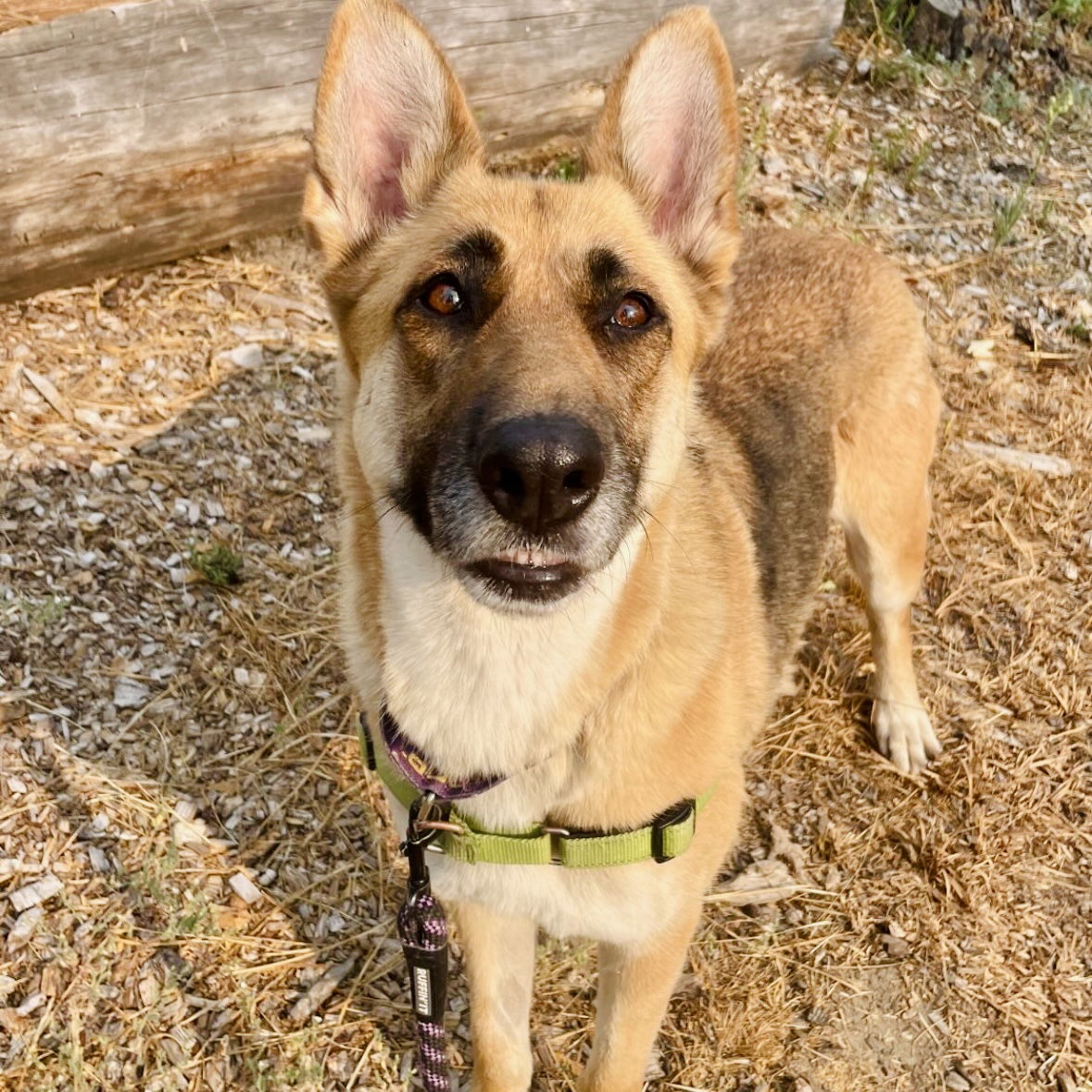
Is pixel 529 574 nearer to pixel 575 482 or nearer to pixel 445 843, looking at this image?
pixel 575 482

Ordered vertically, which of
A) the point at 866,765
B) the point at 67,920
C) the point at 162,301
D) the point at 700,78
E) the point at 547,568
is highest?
the point at 700,78

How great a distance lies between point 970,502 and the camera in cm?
516

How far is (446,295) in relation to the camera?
249 centimetres

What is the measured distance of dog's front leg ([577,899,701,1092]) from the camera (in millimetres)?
2744

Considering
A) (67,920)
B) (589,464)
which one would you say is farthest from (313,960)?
(589,464)

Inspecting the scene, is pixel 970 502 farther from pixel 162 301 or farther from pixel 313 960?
pixel 162 301

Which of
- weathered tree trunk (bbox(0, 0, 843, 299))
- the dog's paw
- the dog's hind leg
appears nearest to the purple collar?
the dog's hind leg

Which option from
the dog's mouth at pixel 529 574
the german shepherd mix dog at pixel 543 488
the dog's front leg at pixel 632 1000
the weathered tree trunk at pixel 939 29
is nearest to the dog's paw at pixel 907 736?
the german shepherd mix dog at pixel 543 488

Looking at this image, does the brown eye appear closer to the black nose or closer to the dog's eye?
the dog's eye

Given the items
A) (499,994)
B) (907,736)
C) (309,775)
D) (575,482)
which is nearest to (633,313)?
(575,482)

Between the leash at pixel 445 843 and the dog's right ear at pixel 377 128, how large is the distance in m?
1.22

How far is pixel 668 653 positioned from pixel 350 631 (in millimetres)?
773

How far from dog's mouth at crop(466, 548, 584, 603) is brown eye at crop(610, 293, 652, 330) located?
635mm

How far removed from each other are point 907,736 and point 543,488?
2632 millimetres
